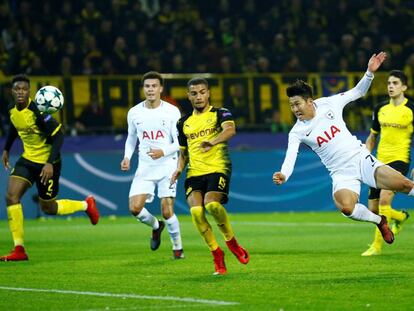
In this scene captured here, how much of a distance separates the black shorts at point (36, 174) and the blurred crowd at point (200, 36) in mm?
9570

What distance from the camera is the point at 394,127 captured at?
51.5ft

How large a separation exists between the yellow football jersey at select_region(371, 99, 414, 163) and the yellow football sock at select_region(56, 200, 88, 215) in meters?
4.39

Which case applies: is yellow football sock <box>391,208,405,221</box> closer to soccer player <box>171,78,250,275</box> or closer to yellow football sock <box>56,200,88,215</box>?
soccer player <box>171,78,250,275</box>

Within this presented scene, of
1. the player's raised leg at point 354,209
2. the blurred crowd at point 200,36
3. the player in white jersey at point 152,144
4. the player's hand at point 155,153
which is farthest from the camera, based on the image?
the blurred crowd at point 200,36

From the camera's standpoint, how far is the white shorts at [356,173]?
41.4 feet

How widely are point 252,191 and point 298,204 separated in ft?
3.62

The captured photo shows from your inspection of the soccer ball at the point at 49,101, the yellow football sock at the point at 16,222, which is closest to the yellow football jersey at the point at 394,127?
the soccer ball at the point at 49,101

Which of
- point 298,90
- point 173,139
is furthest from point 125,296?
point 173,139

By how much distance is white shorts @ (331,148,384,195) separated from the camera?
1263 cm

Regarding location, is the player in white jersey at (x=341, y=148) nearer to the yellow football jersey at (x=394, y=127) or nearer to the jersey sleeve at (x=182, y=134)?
the jersey sleeve at (x=182, y=134)

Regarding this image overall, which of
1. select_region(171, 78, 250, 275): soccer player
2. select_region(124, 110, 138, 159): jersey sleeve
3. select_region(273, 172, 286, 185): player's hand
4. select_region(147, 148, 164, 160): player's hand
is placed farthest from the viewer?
select_region(124, 110, 138, 159): jersey sleeve

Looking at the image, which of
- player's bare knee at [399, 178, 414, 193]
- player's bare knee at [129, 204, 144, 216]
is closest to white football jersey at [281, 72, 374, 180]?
player's bare knee at [399, 178, 414, 193]

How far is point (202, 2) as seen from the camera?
29.4m

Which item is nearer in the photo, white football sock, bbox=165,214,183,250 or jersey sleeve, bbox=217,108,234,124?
jersey sleeve, bbox=217,108,234,124
